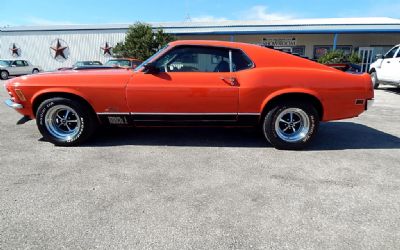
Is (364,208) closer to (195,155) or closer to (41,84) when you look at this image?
(195,155)

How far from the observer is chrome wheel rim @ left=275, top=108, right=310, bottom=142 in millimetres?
3881

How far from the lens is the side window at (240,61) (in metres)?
3.79

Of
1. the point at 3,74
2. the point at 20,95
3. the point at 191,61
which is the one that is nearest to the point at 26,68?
the point at 3,74

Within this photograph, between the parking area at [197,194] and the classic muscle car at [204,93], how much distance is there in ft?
1.38

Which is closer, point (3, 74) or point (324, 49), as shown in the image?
point (3, 74)

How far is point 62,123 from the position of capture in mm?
3982

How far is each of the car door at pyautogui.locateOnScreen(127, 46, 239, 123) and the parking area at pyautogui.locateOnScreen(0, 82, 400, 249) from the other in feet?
1.72

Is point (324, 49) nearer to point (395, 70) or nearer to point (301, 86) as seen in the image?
point (395, 70)

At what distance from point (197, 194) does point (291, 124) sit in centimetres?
201

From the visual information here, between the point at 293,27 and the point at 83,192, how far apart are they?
2143 centimetres

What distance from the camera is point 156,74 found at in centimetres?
370

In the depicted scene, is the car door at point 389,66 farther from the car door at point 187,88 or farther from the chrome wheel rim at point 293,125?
the car door at point 187,88

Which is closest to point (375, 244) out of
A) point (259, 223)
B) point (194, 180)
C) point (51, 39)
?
point (259, 223)

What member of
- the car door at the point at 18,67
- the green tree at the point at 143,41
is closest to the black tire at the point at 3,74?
the car door at the point at 18,67
